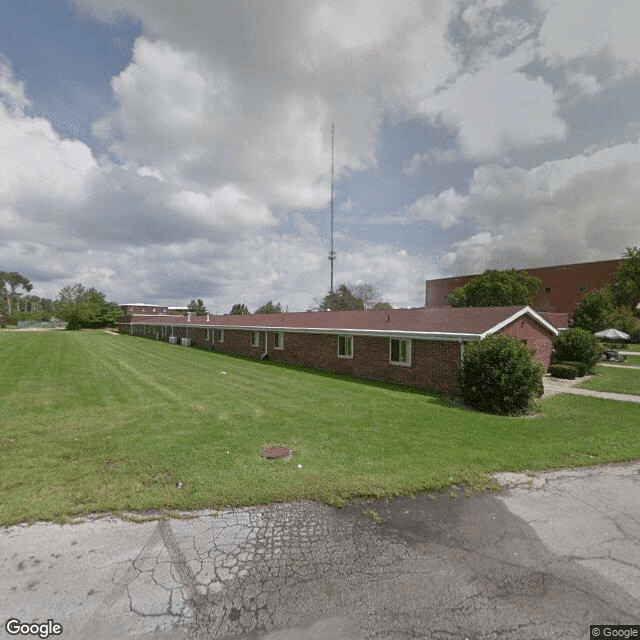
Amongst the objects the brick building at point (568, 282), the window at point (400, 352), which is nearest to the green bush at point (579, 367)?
the window at point (400, 352)

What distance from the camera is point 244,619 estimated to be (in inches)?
119

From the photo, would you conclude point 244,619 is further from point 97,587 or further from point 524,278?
point 524,278

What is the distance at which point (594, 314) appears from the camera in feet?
105

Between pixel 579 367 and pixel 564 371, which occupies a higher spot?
pixel 579 367

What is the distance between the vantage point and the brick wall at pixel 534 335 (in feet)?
46.1

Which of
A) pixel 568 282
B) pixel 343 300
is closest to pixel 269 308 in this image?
pixel 343 300

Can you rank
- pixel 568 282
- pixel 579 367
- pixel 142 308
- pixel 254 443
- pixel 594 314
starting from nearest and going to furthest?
pixel 254 443 < pixel 579 367 < pixel 594 314 < pixel 568 282 < pixel 142 308

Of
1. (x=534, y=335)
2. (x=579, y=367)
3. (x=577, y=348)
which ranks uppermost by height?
(x=534, y=335)

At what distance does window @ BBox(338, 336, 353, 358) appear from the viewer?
16.5 meters

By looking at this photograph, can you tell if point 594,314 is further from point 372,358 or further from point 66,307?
point 66,307

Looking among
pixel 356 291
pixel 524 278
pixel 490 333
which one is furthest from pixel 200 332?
pixel 524 278

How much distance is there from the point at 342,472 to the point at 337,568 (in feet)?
7.18

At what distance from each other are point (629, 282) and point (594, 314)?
19.1m

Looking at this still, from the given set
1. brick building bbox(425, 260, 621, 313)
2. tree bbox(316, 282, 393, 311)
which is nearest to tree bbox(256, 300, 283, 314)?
tree bbox(316, 282, 393, 311)
